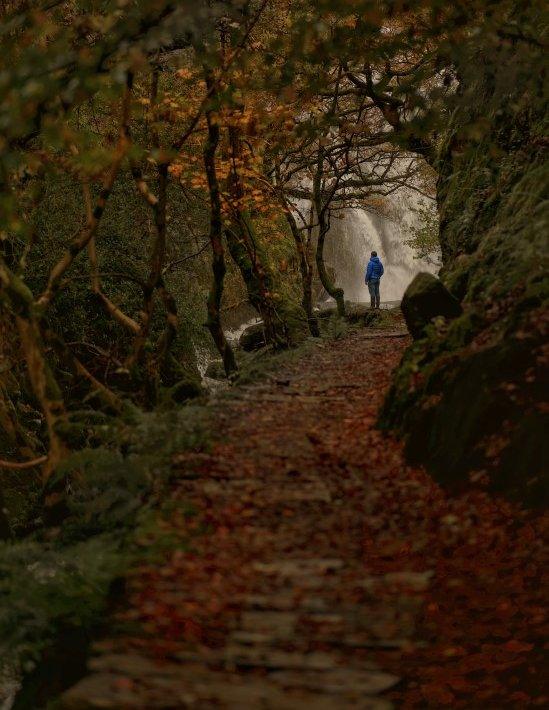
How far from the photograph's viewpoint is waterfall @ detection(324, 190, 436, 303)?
160 feet

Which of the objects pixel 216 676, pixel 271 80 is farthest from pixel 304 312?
pixel 216 676

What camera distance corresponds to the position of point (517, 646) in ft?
13.9

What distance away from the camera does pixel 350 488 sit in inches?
258

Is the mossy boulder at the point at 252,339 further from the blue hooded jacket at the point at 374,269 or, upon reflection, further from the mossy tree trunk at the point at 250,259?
the blue hooded jacket at the point at 374,269

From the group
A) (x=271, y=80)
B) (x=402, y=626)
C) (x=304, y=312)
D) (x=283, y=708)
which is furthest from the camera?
(x=304, y=312)

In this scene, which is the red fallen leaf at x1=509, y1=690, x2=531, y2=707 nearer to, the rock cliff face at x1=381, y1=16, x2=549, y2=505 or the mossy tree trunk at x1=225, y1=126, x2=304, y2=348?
the rock cliff face at x1=381, y1=16, x2=549, y2=505

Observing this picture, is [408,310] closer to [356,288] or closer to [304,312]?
[304,312]

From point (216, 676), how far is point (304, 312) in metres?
15.1

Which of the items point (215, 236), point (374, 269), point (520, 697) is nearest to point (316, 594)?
point (520, 697)

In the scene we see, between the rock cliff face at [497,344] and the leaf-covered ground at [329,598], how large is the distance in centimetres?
34

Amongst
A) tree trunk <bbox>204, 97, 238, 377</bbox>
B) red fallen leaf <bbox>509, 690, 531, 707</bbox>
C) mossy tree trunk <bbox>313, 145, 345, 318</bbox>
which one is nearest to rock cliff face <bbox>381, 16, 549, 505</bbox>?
red fallen leaf <bbox>509, 690, 531, 707</bbox>

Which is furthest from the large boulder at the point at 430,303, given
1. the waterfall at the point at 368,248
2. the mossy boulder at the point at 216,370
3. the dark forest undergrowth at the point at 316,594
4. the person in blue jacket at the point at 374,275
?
the waterfall at the point at 368,248

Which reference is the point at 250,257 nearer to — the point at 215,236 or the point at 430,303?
the point at 215,236

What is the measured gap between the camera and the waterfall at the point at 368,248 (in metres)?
48.9
